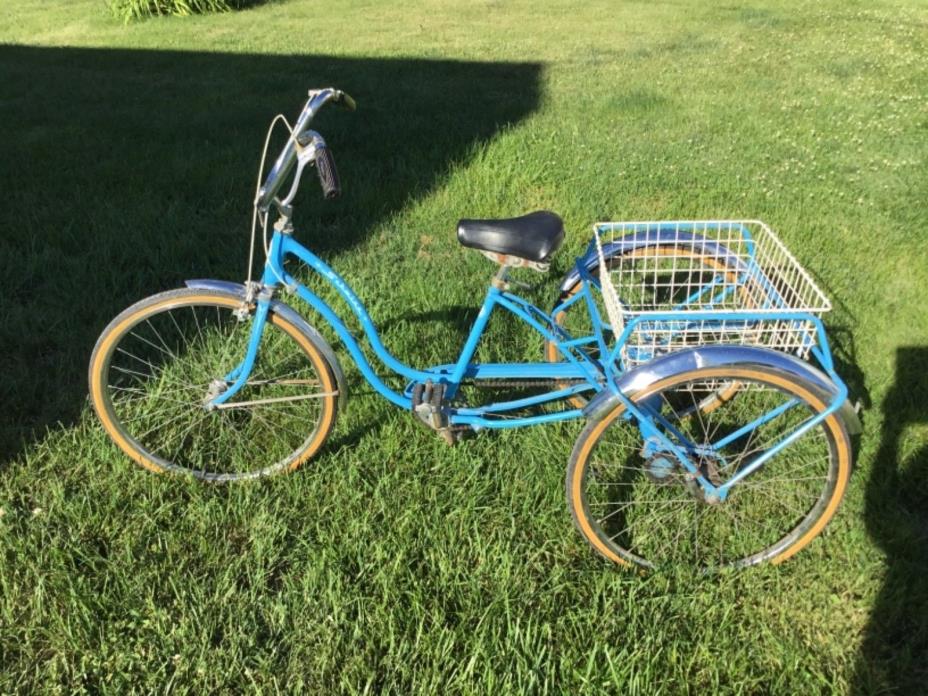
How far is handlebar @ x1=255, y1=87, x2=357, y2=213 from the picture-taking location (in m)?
2.02

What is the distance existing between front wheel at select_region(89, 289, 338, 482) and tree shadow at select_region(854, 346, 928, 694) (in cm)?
189

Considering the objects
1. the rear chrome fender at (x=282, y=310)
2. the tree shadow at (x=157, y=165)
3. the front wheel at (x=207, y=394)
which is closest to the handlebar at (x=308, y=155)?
the rear chrome fender at (x=282, y=310)

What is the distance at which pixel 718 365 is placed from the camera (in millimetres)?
2023

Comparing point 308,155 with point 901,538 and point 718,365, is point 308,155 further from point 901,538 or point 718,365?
point 901,538

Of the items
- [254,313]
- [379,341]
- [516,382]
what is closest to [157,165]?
[254,313]

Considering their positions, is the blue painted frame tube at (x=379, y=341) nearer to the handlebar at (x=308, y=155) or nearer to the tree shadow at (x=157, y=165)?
the handlebar at (x=308, y=155)

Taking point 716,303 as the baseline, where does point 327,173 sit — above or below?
above

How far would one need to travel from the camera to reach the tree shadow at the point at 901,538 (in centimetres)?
206

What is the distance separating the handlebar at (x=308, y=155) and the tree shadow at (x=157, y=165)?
147cm

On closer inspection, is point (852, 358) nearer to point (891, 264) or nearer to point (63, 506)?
point (891, 264)

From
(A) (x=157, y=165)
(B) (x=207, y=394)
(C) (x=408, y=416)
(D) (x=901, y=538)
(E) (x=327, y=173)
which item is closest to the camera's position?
(E) (x=327, y=173)

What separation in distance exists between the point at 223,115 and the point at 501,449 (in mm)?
4739

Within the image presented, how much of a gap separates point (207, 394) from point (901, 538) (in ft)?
Answer: 8.23

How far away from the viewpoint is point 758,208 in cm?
445
